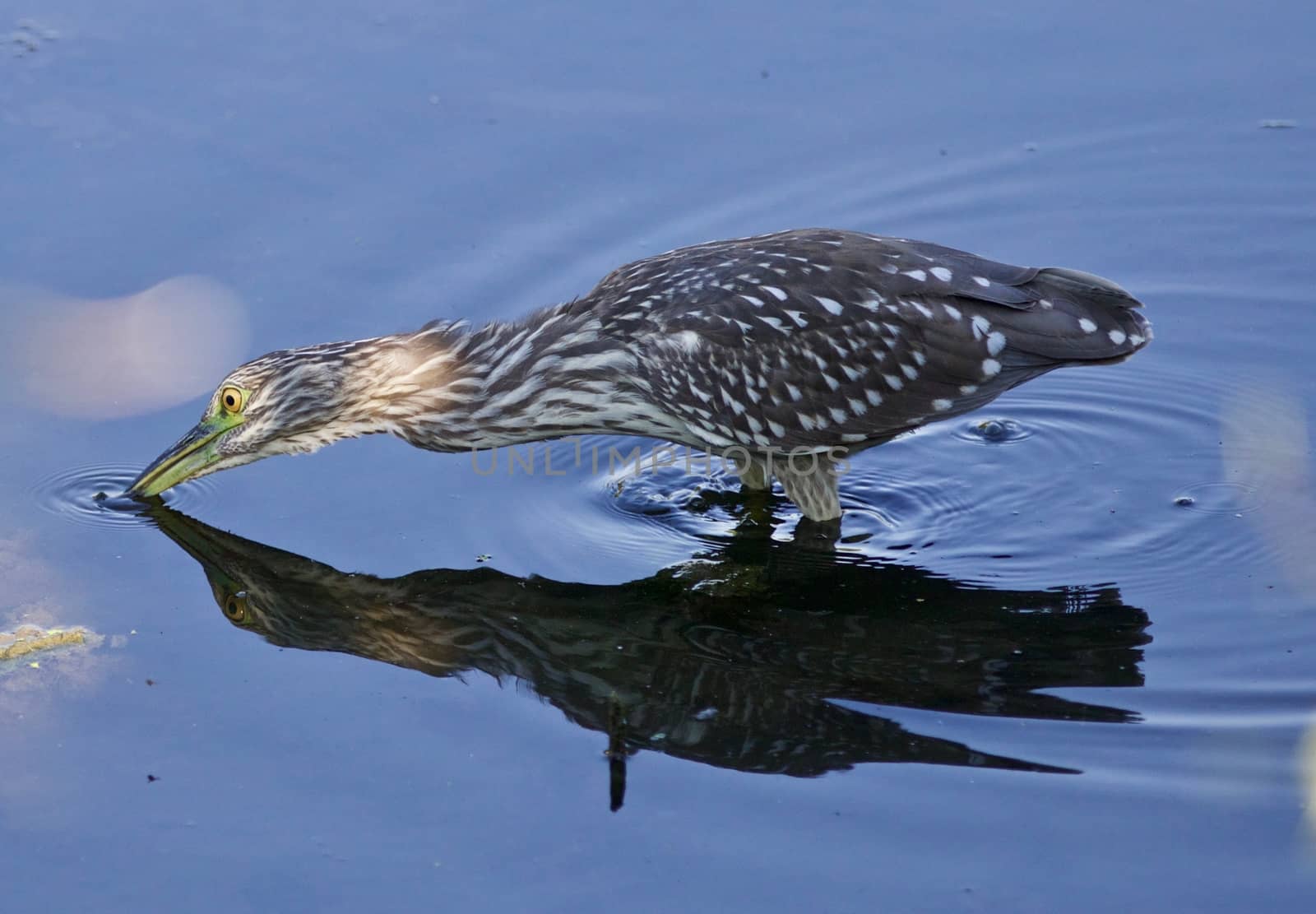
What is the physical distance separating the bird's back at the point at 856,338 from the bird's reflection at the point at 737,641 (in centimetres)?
82

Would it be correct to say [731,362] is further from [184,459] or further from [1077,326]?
[184,459]

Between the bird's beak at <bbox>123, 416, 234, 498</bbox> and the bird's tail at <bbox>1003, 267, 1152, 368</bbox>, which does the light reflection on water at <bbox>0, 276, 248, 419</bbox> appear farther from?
the bird's tail at <bbox>1003, 267, 1152, 368</bbox>

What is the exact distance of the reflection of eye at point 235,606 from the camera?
796cm

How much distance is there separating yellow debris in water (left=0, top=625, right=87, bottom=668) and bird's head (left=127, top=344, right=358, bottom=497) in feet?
3.89

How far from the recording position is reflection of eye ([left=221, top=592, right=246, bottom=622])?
7.96m

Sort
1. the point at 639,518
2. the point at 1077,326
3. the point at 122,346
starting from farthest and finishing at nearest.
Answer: the point at 122,346 → the point at 639,518 → the point at 1077,326

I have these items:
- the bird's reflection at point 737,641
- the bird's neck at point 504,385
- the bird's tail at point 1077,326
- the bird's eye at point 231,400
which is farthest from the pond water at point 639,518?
the bird's tail at point 1077,326

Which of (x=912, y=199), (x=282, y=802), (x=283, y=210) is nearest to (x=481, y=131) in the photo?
(x=283, y=210)

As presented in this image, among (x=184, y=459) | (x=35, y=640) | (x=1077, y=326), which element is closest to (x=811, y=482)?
(x=1077, y=326)

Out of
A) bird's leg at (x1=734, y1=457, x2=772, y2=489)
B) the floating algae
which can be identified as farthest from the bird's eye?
bird's leg at (x1=734, y1=457, x2=772, y2=489)

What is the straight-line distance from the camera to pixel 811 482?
28.2 feet

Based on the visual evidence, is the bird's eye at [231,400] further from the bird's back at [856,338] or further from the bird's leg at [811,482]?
the bird's leg at [811,482]

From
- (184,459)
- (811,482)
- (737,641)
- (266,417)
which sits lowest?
(737,641)

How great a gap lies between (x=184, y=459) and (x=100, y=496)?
0.51m
